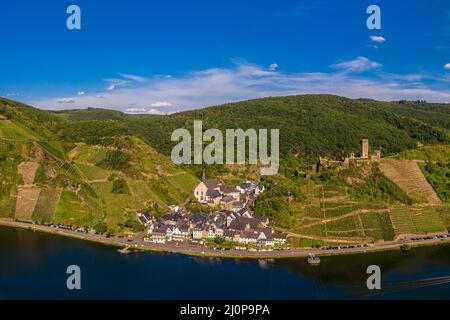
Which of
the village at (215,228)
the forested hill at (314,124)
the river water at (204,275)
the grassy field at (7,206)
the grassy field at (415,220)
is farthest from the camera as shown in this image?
the forested hill at (314,124)

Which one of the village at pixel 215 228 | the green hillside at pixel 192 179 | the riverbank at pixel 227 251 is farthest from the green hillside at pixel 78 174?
the village at pixel 215 228

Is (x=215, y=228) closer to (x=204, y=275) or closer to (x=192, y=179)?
(x=204, y=275)

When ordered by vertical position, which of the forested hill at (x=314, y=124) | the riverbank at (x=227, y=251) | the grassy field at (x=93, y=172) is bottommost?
the riverbank at (x=227, y=251)

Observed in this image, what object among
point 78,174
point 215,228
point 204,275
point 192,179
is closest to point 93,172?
point 78,174

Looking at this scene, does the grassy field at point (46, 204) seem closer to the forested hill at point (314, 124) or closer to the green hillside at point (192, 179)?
the green hillside at point (192, 179)

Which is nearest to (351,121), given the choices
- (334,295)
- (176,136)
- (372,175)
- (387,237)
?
(176,136)

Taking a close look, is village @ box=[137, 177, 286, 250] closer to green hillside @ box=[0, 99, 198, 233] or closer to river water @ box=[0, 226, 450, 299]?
river water @ box=[0, 226, 450, 299]
